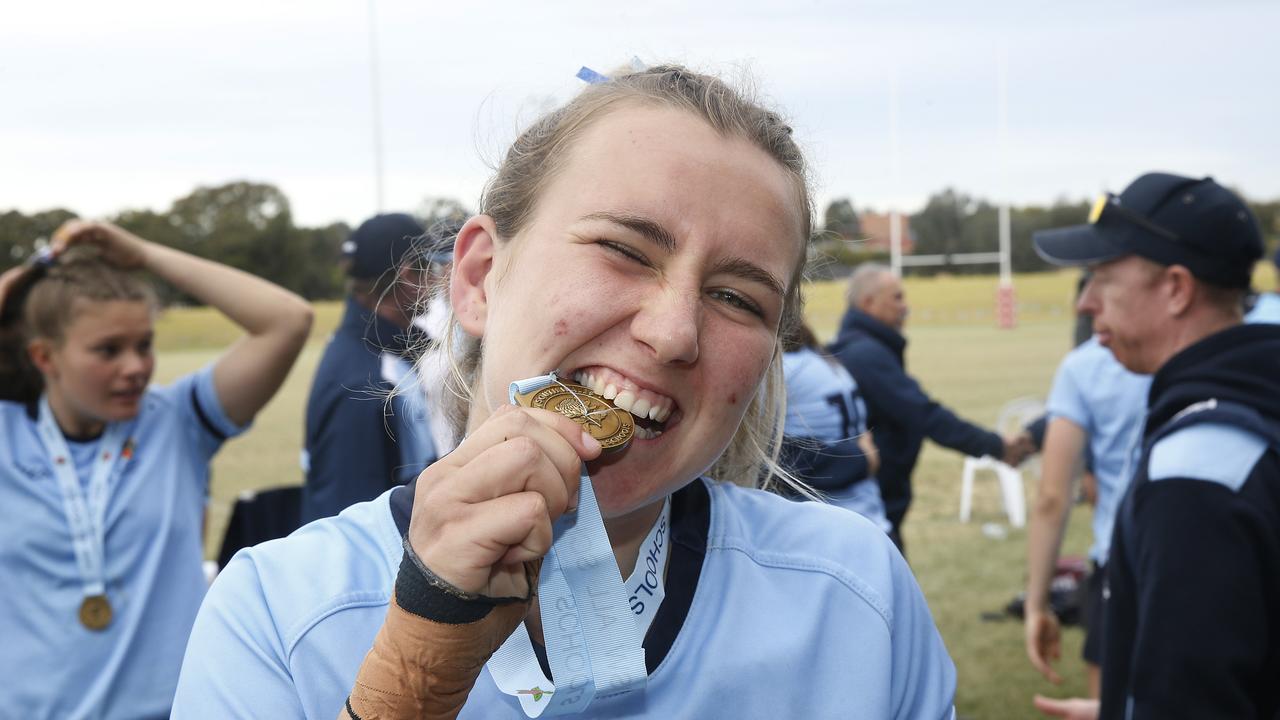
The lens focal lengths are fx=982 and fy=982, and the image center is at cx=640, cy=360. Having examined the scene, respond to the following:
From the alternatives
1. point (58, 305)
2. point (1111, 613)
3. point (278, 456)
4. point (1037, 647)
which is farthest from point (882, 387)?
point (278, 456)

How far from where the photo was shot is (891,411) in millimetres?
6117

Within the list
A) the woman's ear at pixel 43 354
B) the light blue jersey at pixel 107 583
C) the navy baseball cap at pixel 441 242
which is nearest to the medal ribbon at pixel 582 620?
→ the navy baseball cap at pixel 441 242

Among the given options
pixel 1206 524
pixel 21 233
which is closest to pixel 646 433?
pixel 1206 524

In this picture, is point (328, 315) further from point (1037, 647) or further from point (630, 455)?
point (630, 455)

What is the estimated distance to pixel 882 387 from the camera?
241 inches

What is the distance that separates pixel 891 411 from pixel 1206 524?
146 inches

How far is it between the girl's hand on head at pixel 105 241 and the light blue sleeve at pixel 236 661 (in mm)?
2703

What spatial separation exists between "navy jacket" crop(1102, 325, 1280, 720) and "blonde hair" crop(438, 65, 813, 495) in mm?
1303

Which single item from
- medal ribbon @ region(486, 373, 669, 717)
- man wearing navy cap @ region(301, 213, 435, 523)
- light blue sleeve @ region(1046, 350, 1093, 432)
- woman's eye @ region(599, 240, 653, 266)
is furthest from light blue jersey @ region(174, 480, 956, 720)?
light blue sleeve @ region(1046, 350, 1093, 432)

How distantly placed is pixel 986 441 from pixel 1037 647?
2.49 metres

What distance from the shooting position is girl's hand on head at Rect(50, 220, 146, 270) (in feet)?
11.5

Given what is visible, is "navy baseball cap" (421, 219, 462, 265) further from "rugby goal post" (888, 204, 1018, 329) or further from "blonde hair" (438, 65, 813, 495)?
"rugby goal post" (888, 204, 1018, 329)

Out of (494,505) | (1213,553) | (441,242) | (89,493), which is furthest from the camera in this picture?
(89,493)

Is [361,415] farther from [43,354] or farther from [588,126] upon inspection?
[588,126]
